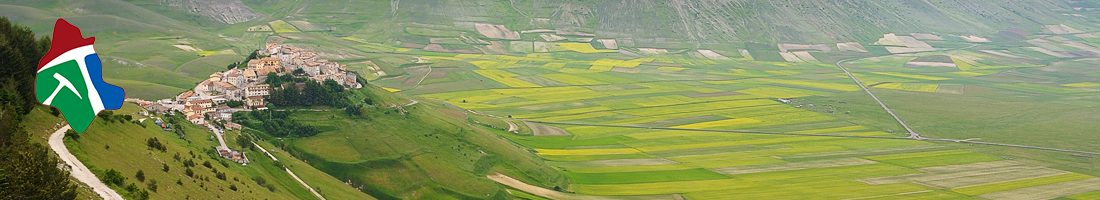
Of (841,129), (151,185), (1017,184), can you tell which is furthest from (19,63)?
(841,129)

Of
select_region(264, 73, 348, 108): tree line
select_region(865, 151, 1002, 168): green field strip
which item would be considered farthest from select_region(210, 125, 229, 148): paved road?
select_region(865, 151, 1002, 168): green field strip

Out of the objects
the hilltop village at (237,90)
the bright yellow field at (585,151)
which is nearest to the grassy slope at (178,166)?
the hilltop village at (237,90)

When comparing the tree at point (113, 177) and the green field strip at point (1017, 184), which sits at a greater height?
the tree at point (113, 177)

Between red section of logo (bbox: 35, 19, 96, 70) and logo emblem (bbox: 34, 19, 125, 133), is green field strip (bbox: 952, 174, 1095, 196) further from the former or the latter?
red section of logo (bbox: 35, 19, 96, 70)

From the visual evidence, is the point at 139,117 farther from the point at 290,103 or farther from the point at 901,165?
the point at 901,165

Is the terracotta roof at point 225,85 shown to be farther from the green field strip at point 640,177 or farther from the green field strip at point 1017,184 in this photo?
the green field strip at point 1017,184

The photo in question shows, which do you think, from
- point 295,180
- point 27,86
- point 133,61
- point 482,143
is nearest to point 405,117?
point 482,143
